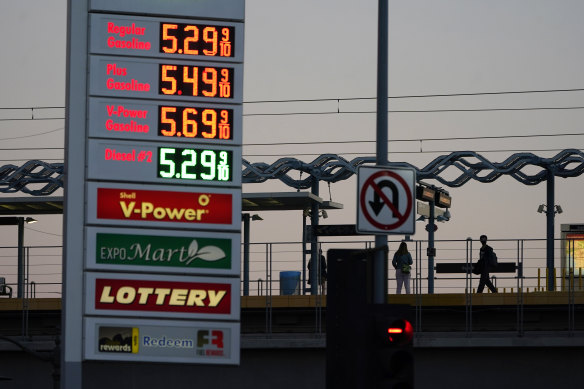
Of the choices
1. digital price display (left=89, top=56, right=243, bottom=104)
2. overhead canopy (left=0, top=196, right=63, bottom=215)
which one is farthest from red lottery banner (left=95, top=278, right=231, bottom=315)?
overhead canopy (left=0, top=196, right=63, bottom=215)

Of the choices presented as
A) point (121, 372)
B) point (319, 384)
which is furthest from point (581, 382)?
point (121, 372)

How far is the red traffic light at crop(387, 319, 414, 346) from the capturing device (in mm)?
12859

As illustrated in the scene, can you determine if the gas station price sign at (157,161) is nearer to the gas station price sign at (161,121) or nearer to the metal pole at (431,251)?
the gas station price sign at (161,121)

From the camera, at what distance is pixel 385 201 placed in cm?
1631

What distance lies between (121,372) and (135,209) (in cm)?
969

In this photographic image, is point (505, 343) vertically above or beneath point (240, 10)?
beneath

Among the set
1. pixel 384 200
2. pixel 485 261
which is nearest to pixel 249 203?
pixel 485 261

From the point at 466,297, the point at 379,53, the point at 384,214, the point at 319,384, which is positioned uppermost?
the point at 379,53

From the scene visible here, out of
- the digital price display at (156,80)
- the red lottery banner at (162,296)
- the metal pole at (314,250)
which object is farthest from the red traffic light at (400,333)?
the metal pole at (314,250)

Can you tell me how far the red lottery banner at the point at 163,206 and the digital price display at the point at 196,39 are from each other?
194 cm

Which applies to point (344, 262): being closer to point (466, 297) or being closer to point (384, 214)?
point (384, 214)

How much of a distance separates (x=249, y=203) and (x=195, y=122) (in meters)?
21.7

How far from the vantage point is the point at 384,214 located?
1630 cm

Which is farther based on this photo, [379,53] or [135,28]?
[379,53]
